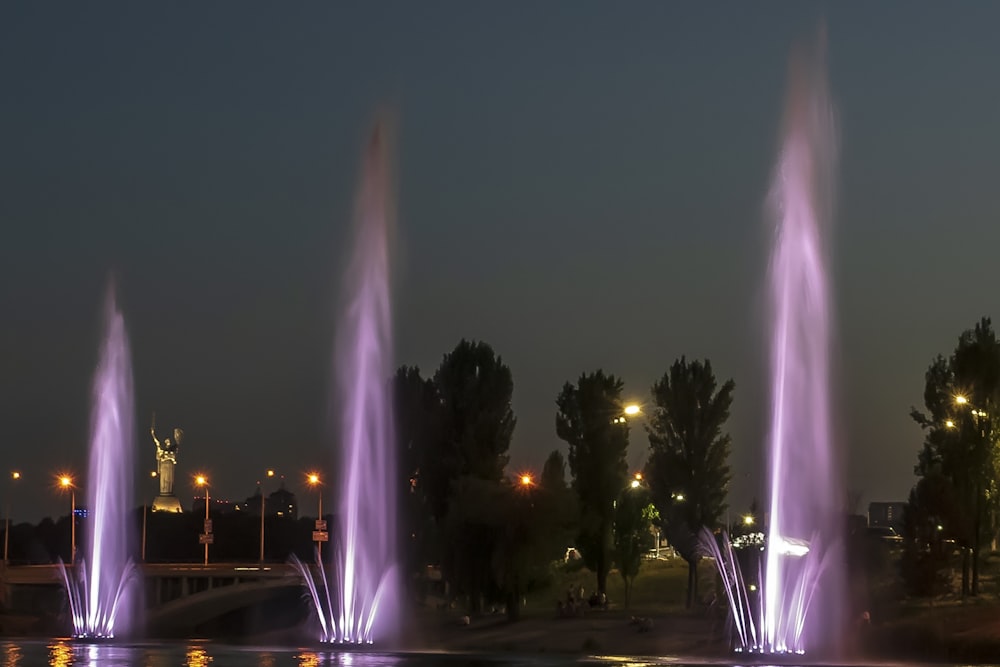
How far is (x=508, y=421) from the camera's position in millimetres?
77062

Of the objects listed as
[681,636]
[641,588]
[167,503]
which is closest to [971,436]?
[681,636]

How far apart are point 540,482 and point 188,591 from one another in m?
33.4

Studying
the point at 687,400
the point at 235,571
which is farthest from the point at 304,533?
the point at 687,400

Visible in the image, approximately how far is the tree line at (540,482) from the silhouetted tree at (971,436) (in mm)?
12372

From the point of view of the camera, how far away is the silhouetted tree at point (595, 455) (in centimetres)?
7056

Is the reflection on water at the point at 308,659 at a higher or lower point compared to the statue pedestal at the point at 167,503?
lower

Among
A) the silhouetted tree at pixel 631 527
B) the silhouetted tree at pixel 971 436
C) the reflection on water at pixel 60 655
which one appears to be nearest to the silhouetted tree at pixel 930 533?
the silhouetted tree at pixel 971 436

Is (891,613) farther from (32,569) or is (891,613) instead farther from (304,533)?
(304,533)

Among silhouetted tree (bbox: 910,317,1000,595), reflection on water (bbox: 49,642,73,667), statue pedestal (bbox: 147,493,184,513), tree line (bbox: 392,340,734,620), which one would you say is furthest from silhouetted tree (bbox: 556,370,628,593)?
statue pedestal (bbox: 147,493,184,513)

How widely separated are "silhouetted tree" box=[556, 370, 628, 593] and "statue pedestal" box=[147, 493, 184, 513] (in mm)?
100790

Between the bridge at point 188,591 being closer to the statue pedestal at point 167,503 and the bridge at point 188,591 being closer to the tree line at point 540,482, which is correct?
the tree line at point 540,482

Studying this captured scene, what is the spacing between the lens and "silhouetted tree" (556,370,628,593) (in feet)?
232

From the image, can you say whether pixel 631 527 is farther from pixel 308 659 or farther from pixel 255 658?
pixel 308 659

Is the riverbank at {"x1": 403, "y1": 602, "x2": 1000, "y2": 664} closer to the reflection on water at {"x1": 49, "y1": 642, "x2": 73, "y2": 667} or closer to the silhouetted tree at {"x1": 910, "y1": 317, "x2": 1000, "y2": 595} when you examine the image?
the silhouetted tree at {"x1": 910, "y1": 317, "x2": 1000, "y2": 595}
